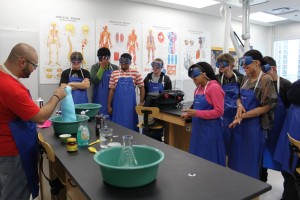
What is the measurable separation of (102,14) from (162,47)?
128 centimetres

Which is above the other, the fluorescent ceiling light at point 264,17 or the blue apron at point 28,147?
the fluorescent ceiling light at point 264,17

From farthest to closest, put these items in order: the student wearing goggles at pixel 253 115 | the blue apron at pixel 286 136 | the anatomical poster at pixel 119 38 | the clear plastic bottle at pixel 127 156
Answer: the anatomical poster at pixel 119 38, the student wearing goggles at pixel 253 115, the blue apron at pixel 286 136, the clear plastic bottle at pixel 127 156

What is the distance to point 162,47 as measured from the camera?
476 cm

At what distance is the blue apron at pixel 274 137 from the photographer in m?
2.70

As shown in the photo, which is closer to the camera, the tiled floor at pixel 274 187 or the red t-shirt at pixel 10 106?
the red t-shirt at pixel 10 106

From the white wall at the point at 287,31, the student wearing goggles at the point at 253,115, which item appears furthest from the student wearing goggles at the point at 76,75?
the white wall at the point at 287,31

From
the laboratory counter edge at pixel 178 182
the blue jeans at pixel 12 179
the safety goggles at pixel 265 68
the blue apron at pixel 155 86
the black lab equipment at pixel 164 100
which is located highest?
the safety goggles at pixel 265 68

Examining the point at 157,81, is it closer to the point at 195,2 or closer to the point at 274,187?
the point at 195,2

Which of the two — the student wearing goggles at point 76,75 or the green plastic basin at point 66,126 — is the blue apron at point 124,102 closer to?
the student wearing goggles at point 76,75

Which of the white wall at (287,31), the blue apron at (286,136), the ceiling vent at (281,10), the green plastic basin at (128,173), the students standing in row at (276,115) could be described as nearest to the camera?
the green plastic basin at (128,173)

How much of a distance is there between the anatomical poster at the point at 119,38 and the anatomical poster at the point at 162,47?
131 mm

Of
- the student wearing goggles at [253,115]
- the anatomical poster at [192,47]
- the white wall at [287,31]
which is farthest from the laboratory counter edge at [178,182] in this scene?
the white wall at [287,31]

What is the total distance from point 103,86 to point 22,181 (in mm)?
2203

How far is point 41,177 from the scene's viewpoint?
7.44 ft
